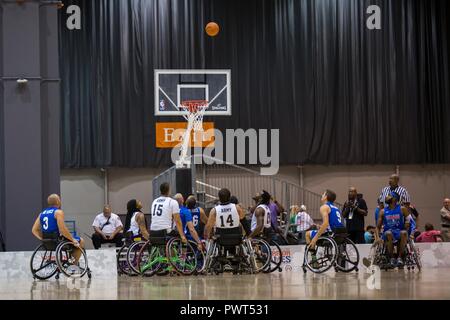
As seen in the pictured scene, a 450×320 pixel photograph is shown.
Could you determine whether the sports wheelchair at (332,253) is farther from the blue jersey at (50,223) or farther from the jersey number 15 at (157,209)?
the blue jersey at (50,223)

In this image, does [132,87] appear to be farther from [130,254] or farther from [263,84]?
[130,254]

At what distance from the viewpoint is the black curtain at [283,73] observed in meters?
23.8

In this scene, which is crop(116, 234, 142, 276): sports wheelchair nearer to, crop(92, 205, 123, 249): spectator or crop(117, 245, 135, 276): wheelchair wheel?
crop(117, 245, 135, 276): wheelchair wheel

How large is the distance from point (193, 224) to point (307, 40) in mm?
11436

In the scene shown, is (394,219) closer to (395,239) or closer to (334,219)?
(395,239)

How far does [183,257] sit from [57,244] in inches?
83.2

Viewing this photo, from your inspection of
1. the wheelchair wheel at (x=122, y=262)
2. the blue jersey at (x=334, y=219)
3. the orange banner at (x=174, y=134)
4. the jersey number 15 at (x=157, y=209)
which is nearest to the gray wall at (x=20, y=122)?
the wheelchair wheel at (x=122, y=262)

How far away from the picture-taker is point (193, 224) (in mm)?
14492

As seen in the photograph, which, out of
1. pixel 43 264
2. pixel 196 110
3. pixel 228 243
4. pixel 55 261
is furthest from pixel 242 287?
pixel 196 110

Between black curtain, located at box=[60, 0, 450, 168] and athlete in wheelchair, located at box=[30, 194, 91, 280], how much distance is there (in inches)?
413

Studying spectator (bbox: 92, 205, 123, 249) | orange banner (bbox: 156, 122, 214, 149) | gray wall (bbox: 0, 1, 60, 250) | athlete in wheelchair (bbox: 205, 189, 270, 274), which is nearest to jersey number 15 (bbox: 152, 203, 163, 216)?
athlete in wheelchair (bbox: 205, 189, 270, 274)

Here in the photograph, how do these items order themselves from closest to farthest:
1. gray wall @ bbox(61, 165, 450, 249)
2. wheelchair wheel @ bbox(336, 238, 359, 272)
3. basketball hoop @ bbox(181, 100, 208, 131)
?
wheelchair wheel @ bbox(336, 238, 359, 272), basketball hoop @ bbox(181, 100, 208, 131), gray wall @ bbox(61, 165, 450, 249)

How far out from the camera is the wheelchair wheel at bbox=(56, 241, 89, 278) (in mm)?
12977

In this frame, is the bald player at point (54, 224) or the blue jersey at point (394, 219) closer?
the bald player at point (54, 224)
